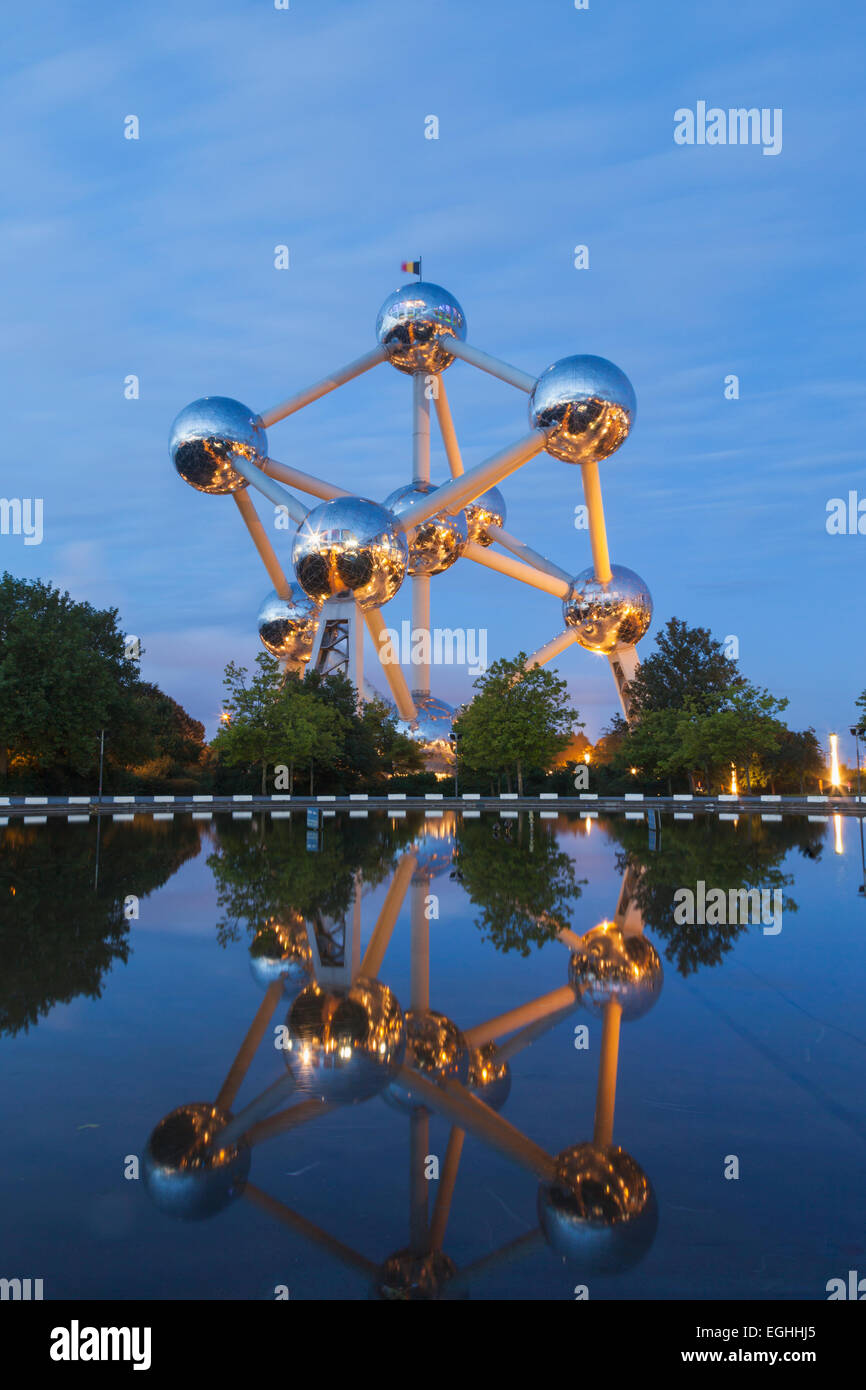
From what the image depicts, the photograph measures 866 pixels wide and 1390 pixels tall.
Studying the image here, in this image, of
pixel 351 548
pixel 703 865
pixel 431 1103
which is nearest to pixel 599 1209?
pixel 431 1103

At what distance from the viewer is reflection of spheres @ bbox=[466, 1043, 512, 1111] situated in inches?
168

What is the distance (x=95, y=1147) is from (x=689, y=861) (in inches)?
475

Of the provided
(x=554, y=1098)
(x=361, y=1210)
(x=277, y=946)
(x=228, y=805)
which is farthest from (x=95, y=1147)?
(x=228, y=805)

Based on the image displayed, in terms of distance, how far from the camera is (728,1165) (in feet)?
11.6

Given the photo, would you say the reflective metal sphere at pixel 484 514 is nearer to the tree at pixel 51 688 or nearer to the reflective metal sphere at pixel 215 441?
the reflective metal sphere at pixel 215 441

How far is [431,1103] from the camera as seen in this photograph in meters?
4.15

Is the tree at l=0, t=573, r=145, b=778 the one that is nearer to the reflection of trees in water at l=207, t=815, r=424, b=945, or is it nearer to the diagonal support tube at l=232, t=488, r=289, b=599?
the diagonal support tube at l=232, t=488, r=289, b=599

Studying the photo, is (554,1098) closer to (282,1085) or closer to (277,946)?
(282,1085)

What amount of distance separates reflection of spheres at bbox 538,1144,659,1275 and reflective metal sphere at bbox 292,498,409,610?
31056 mm

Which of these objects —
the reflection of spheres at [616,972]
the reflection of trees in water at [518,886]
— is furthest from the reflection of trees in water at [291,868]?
the reflection of spheres at [616,972]

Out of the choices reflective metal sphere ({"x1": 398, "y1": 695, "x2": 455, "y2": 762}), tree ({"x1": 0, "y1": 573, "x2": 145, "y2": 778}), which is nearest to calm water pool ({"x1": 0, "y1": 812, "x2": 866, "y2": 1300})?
tree ({"x1": 0, "y1": 573, "x2": 145, "y2": 778})

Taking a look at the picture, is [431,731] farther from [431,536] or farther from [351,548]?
[351,548]

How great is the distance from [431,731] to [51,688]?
57.1ft
